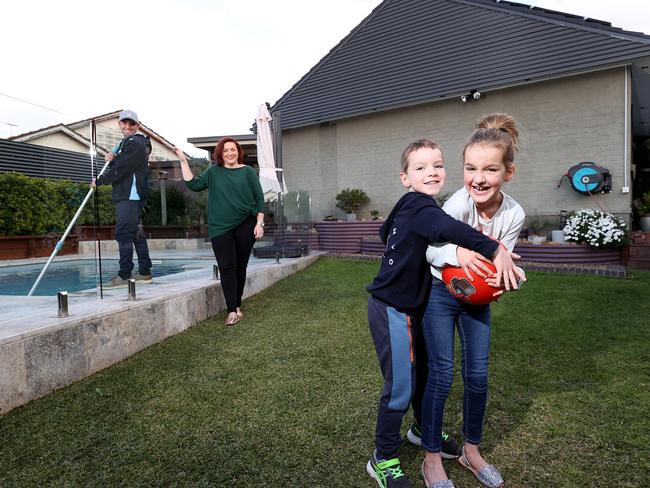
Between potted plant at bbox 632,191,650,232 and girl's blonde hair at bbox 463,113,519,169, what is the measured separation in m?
9.10

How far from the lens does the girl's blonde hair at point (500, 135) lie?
1.69 metres

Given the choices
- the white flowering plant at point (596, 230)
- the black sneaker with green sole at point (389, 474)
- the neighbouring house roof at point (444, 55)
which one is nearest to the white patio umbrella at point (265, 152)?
the neighbouring house roof at point (444, 55)

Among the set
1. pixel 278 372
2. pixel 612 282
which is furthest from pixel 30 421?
pixel 612 282

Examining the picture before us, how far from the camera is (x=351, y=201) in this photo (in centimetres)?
1216

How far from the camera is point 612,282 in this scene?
6137 millimetres

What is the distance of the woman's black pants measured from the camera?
4.16m

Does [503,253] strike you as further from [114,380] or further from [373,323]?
[114,380]

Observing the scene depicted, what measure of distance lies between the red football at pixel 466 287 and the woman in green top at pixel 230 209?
2843 millimetres

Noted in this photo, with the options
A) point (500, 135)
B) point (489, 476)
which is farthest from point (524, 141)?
point (489, 476)

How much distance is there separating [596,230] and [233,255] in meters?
6.62

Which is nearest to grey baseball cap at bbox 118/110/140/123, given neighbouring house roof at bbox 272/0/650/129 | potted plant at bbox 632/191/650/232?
neighbouring house roof at bbox 272/0/650/129

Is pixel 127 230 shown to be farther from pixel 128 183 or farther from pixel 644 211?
pixel 644 211

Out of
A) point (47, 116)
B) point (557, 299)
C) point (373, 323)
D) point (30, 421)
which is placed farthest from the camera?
point (47, 116)

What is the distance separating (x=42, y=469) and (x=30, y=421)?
51 cm
